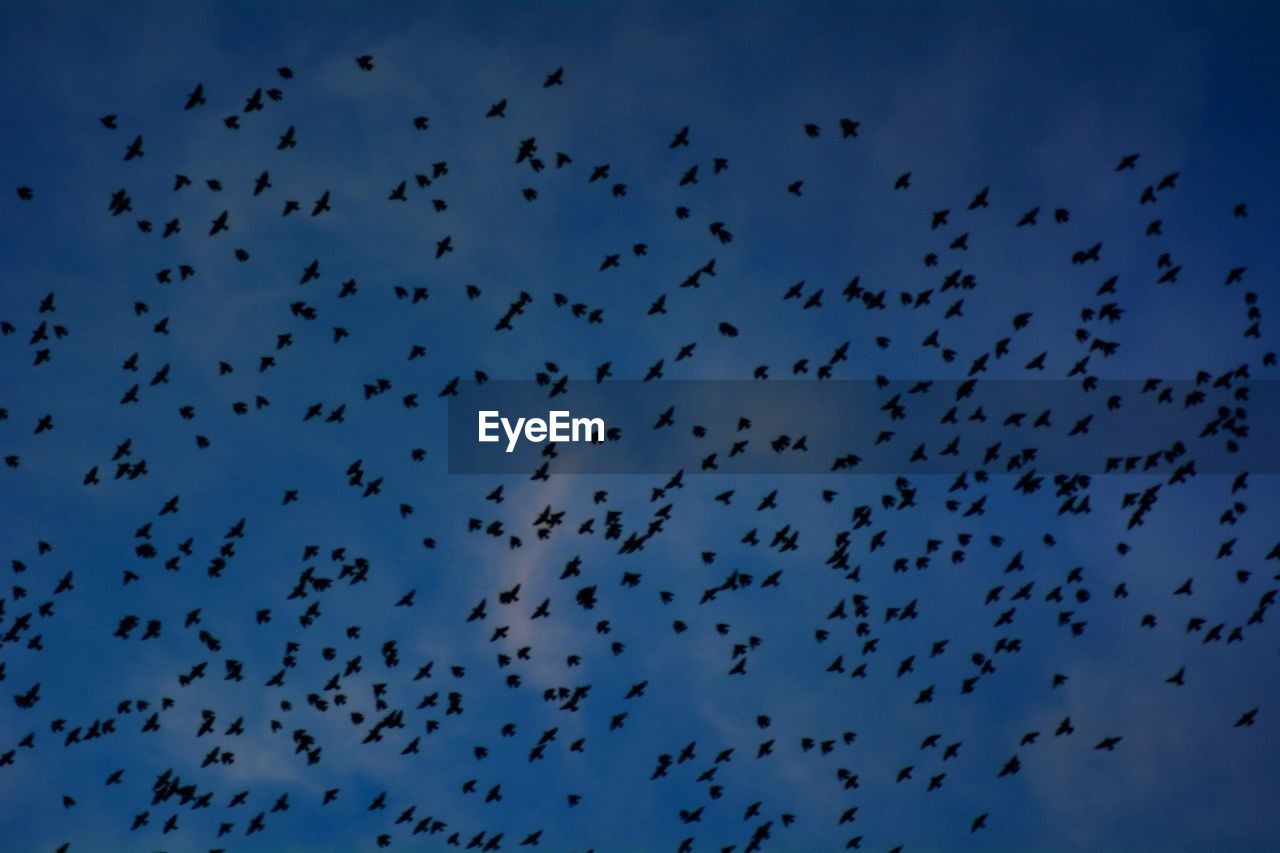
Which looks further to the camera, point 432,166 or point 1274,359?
point 1274,359

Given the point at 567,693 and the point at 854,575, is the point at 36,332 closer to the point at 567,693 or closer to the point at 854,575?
the point at 567,693

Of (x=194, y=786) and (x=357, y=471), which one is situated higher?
(x=357, y=471)

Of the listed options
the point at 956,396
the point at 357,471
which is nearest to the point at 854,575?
the point at 956,396

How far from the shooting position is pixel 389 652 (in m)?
42.3

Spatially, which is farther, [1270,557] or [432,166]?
[1270,557]

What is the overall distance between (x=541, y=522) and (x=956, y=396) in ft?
44.9

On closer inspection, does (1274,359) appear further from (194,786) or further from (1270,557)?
(194,786)

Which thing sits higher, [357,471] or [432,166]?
[432,166]

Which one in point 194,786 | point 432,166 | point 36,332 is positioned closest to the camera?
point 432,166

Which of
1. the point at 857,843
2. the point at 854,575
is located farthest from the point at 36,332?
the point at 857,843

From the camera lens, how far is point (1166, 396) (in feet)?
139

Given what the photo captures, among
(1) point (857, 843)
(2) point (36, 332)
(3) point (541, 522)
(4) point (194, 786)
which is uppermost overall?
(2) point (36, 332)

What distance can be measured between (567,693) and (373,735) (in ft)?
21.1

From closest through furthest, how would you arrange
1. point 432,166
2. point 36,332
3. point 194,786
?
1. point 432,166
2. point 36,332
3. point 194,786
